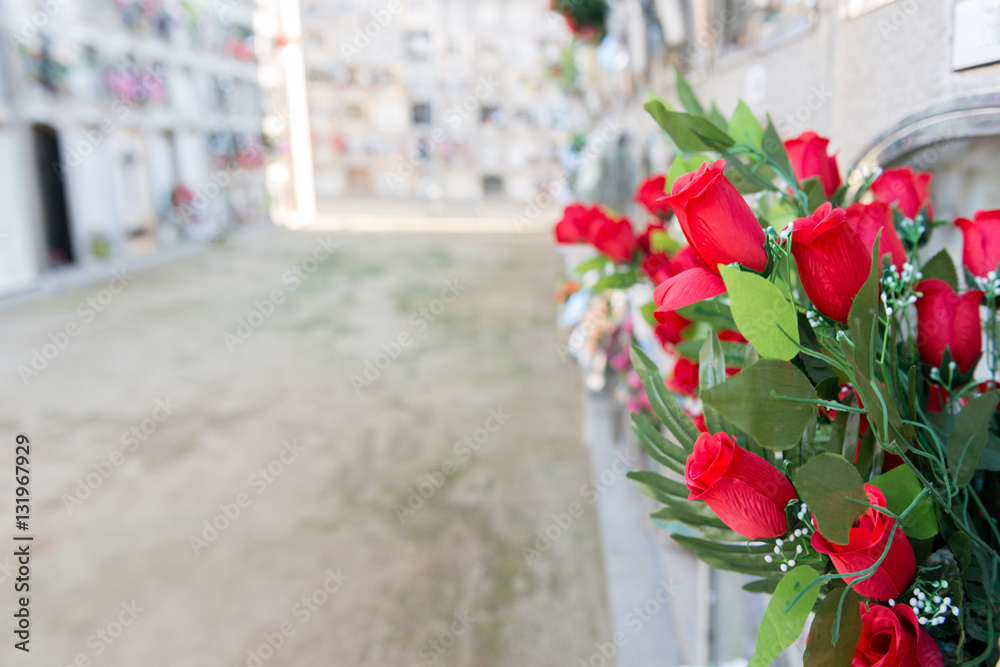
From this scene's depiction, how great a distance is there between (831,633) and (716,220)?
10.6 inches

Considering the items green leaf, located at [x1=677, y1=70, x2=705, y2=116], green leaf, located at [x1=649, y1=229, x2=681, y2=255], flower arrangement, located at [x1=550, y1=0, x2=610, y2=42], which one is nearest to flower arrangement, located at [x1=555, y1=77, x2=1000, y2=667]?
green leaf, located at [x1=677, y1=70, x2=705, y2=116]

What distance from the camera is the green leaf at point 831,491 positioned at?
1.39 ft

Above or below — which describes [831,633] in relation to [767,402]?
below

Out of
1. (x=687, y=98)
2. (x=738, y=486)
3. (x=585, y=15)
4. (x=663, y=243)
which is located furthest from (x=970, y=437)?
(x=585, y=15)

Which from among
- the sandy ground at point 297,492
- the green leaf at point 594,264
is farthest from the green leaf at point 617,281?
the sandy ground at point 297,492

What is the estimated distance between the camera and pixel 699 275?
1.51ft

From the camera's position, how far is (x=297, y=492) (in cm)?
350

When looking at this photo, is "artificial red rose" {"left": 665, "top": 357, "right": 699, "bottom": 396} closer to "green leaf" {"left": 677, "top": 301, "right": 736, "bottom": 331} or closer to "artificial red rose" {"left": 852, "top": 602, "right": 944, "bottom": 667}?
"green leaf" {"left": 677, "top": 301, "right": 736, "bottom": 331}

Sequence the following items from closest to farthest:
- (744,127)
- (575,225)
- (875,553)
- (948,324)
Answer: (875,553) < (948,324) < (744,127) < (575,225)

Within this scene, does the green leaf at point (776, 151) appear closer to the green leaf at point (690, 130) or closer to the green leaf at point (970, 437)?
the green leaf at point (690, 130)

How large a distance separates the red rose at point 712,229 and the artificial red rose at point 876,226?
0.09 m

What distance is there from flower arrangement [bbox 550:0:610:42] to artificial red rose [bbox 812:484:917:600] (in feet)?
14.1

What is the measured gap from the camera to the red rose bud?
0.43 metres

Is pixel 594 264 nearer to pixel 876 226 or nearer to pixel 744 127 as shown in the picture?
pixel 744 127
